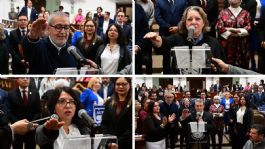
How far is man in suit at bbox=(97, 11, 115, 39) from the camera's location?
268cm

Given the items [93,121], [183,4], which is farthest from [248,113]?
[93,121]

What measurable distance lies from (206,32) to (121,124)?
2.52 ft

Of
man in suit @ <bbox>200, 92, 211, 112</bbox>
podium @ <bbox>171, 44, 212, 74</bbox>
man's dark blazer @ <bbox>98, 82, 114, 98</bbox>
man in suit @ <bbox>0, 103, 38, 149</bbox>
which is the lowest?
man in suit @ <bbox>0, 103, 38, 149</bbox>

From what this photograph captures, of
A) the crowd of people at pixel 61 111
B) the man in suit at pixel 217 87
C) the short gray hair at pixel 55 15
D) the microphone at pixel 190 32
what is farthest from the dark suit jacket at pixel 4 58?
the man in suit at pixel 217 87

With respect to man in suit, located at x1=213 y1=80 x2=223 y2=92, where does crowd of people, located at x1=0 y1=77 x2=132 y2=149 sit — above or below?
below

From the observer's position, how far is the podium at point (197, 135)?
2.73 metres

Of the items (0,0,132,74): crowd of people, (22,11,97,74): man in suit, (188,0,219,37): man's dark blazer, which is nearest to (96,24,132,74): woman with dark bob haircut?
(0,0,132,74): crowd of people

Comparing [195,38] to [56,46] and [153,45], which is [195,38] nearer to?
[153,45]

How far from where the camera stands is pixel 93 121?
266 cm

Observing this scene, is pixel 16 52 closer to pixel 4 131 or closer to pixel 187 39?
pixel 4 131

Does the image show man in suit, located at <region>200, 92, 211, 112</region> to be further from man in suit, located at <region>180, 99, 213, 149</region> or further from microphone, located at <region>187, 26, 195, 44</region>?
microphone, located at <region>187, 26, 195, 44</region>

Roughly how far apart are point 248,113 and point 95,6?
115 centimetres

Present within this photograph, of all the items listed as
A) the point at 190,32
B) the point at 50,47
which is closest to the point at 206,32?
the point at 190,32

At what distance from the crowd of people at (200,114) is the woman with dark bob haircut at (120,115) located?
6 cm
